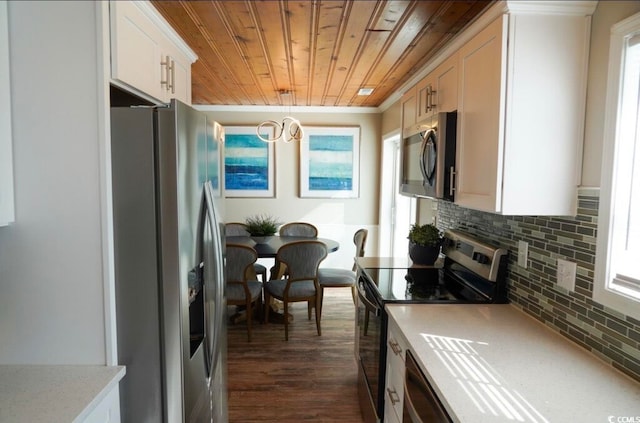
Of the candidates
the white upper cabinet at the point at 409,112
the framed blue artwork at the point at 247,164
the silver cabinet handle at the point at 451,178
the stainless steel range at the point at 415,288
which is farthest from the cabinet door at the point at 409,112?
the framed blue artwork at the point at 247,164

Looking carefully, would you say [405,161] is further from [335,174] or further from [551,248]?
[335,174]

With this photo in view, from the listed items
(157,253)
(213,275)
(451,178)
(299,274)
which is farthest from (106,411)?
(299,274)

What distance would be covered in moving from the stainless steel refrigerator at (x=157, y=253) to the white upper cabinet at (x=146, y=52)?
331mm

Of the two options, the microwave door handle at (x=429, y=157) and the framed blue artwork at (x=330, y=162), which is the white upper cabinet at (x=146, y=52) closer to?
the microwave door handle at (x=429, y=157)

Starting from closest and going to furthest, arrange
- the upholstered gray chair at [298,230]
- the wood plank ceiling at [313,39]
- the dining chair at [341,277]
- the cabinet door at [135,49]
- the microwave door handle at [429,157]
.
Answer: the cabinet door at [135,49] → the wood plank ceiling at [313,39] → the microwave door handle at [429,157] → the dining chair at [341,277] → the upholstered gray chair at [298,230]

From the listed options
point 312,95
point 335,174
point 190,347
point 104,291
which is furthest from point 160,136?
point 335,174

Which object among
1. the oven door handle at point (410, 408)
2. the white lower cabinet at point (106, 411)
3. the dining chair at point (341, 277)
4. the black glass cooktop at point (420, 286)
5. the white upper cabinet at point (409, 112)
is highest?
the white upper cabinet at point (409, 112)

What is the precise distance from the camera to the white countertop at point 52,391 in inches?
40.1

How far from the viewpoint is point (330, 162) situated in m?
4.87

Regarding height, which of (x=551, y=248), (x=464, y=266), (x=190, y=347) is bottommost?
(x=190, y=347)

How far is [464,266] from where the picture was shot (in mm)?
2184

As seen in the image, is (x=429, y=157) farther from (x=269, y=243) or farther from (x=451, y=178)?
(x=269, y=243)

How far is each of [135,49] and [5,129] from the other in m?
0.67

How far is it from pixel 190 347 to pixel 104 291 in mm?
436
